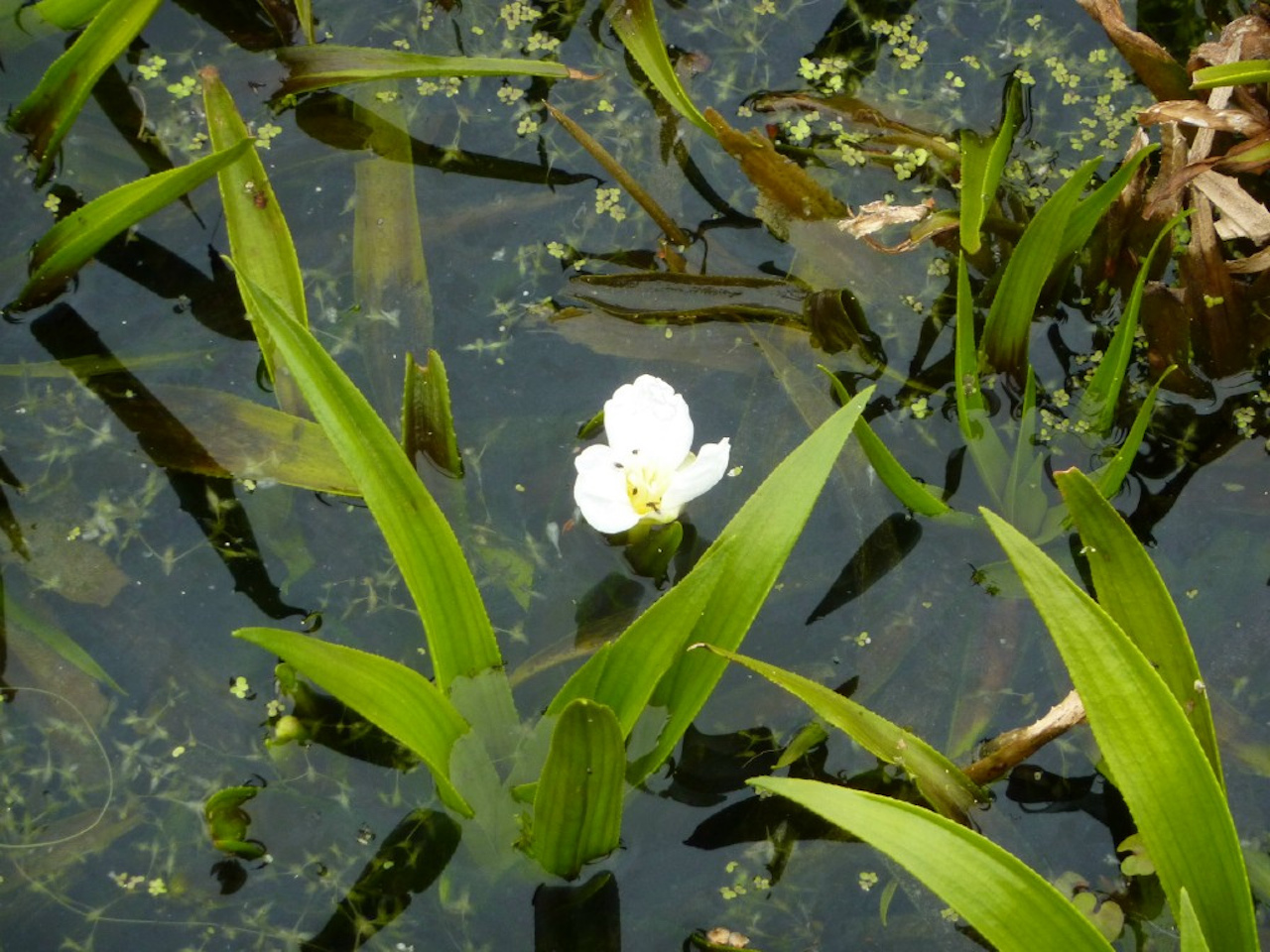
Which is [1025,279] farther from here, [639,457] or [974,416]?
[639,457]

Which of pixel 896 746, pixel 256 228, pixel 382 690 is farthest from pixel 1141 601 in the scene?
pixel 256 228

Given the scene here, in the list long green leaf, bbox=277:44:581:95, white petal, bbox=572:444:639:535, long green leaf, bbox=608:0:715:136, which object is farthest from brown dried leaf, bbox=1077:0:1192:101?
white petal, bbox=572:444:639:535

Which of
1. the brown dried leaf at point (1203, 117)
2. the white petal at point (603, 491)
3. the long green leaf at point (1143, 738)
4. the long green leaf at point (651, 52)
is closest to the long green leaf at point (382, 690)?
the white petal at point (603, 491)

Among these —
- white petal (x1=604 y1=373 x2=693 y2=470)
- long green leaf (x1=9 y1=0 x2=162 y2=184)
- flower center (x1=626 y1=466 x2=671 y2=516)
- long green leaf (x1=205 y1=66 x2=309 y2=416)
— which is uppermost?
long green leaf (x1=9 y1=0 x2=162 y2=184)

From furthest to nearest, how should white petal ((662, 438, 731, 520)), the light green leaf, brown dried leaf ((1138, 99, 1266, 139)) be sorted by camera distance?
brown dried leaf ((1138, 99, 1266, 139))
white petal ((662, 438, 731, 520))
the light green leaf

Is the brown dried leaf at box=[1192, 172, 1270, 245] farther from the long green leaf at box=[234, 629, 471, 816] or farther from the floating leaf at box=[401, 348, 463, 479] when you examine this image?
the long green leaf at box=[234, 629, 471, 816]

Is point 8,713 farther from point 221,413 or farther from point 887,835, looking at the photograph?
point 887,835

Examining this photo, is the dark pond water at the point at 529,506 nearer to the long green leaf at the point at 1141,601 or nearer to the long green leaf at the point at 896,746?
the long green leaf at the point at 896,746

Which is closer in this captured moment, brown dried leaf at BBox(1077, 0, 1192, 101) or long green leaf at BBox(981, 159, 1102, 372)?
long green leaf at BBox(981, 159, 1102, 372)
